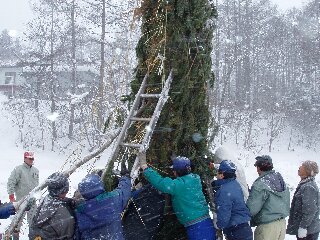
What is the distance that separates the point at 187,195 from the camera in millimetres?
5184

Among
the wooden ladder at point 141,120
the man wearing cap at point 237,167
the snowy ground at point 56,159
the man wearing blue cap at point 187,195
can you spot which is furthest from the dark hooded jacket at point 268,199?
the snowy ground at point 56,159

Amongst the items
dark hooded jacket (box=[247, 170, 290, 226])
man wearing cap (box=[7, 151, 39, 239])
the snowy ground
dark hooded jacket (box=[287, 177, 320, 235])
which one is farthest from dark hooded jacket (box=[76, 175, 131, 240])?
the snowy ground

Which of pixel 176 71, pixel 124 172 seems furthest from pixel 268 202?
pixel 176 71

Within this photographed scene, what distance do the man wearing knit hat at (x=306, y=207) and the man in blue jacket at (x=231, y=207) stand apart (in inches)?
57.2

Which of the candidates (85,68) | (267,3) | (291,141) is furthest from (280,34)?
(85,68)

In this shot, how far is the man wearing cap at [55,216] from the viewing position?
4.56 meters

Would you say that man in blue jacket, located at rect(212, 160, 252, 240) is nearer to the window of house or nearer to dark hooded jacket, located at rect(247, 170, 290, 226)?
dark hooded jacket, located at rect(247, 170, 290, 226)

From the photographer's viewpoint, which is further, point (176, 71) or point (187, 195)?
point (176, 71)

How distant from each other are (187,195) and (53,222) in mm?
1608

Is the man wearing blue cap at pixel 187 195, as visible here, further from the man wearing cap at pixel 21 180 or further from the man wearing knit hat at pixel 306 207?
the man wearing cap at pixel 21 180

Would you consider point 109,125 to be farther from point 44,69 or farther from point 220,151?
point 44,69

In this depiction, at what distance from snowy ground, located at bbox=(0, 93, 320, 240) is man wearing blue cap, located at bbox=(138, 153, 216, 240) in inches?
468

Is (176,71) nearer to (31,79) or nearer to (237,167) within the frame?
(237,167)

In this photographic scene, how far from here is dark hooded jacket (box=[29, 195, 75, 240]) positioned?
4555 mm
